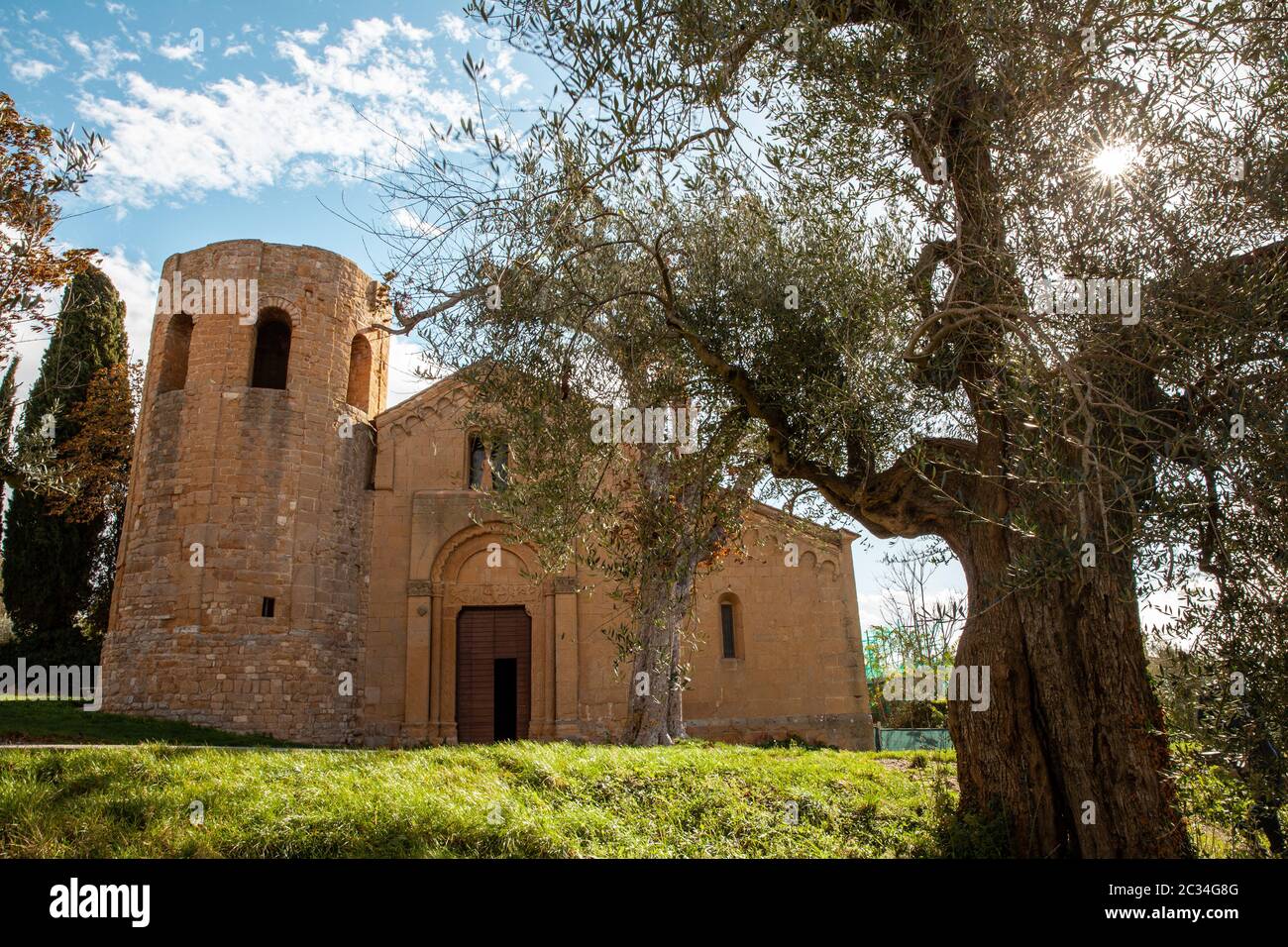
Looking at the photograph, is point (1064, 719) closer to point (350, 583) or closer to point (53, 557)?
point (350, 583)

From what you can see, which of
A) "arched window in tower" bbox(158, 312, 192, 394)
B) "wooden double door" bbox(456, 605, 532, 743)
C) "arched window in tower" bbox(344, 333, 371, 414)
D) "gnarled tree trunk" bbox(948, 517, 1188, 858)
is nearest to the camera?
"gnarled tree trunk" bbox(948, 517, 1188, 858)

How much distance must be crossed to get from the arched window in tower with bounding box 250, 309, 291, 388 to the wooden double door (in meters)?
6.72

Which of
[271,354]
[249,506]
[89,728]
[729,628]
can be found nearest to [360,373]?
[271,354]

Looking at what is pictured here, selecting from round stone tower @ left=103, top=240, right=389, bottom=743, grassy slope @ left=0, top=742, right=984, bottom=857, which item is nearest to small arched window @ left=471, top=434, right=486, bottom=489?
round stone tower @ left=103, top=240, right=389, bottom=743

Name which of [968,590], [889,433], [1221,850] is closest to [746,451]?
[889,433]

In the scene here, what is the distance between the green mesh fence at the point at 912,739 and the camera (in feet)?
58.5

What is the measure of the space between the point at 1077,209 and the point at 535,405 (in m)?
4.99

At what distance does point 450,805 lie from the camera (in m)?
7.00

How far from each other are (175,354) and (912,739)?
1764 cm

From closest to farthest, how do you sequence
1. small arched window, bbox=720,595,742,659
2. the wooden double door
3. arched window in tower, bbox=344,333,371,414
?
the wooden double door < small arched window, bbox=720,595,742,659 < arched window in tower, bbox=344,333,371,414

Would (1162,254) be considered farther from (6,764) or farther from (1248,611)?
(6,764)

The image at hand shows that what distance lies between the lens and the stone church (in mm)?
15969

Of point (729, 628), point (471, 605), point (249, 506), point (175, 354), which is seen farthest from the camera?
point (729, 628)

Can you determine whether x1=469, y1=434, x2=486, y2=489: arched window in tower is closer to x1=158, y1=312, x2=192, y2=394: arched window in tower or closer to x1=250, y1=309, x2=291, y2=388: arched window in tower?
x1=250, y1=309, x2=291, y2=388: arched window in tower
